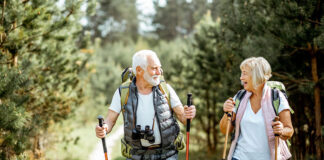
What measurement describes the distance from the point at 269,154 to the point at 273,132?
0.23 m

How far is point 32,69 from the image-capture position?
560 cm

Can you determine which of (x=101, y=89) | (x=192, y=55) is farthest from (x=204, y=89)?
(x=101, y=89)

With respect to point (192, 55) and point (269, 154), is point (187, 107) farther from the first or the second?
point (192, 55)

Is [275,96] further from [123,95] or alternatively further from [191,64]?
[191,64]

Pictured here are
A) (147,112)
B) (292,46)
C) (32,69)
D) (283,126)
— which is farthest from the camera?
(32,69)

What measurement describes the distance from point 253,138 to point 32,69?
13.5 ft

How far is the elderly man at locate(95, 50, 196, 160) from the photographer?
3049mm

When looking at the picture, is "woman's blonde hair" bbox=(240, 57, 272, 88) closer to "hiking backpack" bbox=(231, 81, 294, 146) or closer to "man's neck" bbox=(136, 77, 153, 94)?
"hiking backpack" bbox=(231, 81, 294, 146)

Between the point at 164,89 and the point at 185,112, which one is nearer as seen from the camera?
the point at 185,112

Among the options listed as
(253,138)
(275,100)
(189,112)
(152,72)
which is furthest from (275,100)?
(152,72)

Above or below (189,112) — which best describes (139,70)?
above

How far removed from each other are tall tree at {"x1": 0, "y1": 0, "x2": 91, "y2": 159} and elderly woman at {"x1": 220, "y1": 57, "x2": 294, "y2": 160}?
2558 mm

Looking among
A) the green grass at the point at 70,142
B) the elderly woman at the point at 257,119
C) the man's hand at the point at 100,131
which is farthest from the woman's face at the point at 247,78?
the green grass at the point at 70,142

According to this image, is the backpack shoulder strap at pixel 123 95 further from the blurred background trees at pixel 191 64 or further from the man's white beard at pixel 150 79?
the blurred background trees at pixel 191 64
